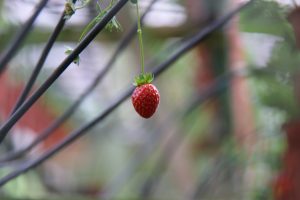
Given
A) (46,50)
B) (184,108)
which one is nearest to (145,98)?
(46,50)

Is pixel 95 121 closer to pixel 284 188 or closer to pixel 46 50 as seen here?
pixel 46 50

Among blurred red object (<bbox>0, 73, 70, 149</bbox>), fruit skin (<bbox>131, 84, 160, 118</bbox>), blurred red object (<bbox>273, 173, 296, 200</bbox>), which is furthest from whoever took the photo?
A: blurred red object (<bbox>0, 73, 70, 149</bbox>)

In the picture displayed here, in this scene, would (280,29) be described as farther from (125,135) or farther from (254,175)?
(125,135)

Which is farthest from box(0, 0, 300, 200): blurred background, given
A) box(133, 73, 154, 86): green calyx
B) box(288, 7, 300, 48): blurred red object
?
box(133, 73, 154, 86): green calyx

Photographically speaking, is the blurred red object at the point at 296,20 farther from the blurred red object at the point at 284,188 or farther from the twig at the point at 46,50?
the twig at the point at 46,50

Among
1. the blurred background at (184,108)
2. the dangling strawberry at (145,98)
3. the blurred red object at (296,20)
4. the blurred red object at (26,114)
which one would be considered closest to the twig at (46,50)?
the dangling strawberry at (145,98)

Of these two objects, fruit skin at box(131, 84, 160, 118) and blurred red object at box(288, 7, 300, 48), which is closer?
fruit skin at box(131, 84, 160, 118)

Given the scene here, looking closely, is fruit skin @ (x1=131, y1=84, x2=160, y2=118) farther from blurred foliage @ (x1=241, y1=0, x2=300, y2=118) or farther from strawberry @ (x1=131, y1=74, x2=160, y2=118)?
blurred foliage @ (x1=241, y1=0, x2=300, y2=118)

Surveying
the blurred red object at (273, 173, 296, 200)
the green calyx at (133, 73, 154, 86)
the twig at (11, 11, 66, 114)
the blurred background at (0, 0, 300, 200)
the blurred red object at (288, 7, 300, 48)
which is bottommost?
the green calyx at (133, 73, 154, 86)
